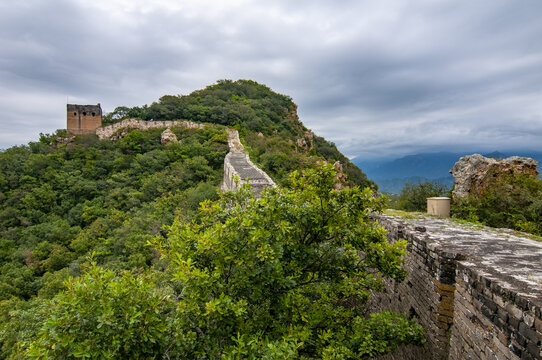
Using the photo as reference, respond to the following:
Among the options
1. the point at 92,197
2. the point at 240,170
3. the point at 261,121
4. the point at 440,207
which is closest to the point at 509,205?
the point at 440,207

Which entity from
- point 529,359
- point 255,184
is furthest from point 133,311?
point 255,184

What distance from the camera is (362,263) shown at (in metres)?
4.39

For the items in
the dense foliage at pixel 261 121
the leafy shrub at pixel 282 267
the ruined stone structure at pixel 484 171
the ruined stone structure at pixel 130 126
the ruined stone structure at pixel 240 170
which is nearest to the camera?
the leafy shrub at pixel 282 267

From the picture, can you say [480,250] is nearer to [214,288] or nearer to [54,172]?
[214,288]

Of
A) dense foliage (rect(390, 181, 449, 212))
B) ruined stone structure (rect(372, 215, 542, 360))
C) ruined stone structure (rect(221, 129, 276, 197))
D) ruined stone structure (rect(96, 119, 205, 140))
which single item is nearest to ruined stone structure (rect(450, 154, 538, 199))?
dense foliage (rect(390, 181, 449, 212))

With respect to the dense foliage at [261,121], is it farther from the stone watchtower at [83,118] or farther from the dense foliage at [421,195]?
the dense foliage at [421,195]

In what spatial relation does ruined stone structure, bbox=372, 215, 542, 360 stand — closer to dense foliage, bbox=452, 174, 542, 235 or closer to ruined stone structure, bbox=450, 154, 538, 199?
dense foliage, bbox=452, 174, 542, 235

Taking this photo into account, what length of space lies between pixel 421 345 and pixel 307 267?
2.26m

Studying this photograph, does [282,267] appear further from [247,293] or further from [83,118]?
[83,118]

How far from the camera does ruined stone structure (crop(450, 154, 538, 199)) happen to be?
10.5 metres

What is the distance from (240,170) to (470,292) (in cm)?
1350

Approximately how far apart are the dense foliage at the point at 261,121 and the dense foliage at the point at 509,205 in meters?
12.3

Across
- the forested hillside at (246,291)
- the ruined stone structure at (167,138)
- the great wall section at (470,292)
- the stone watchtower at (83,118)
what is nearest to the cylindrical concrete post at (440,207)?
the great wall section at (470,292)

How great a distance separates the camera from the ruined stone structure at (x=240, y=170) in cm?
1199
